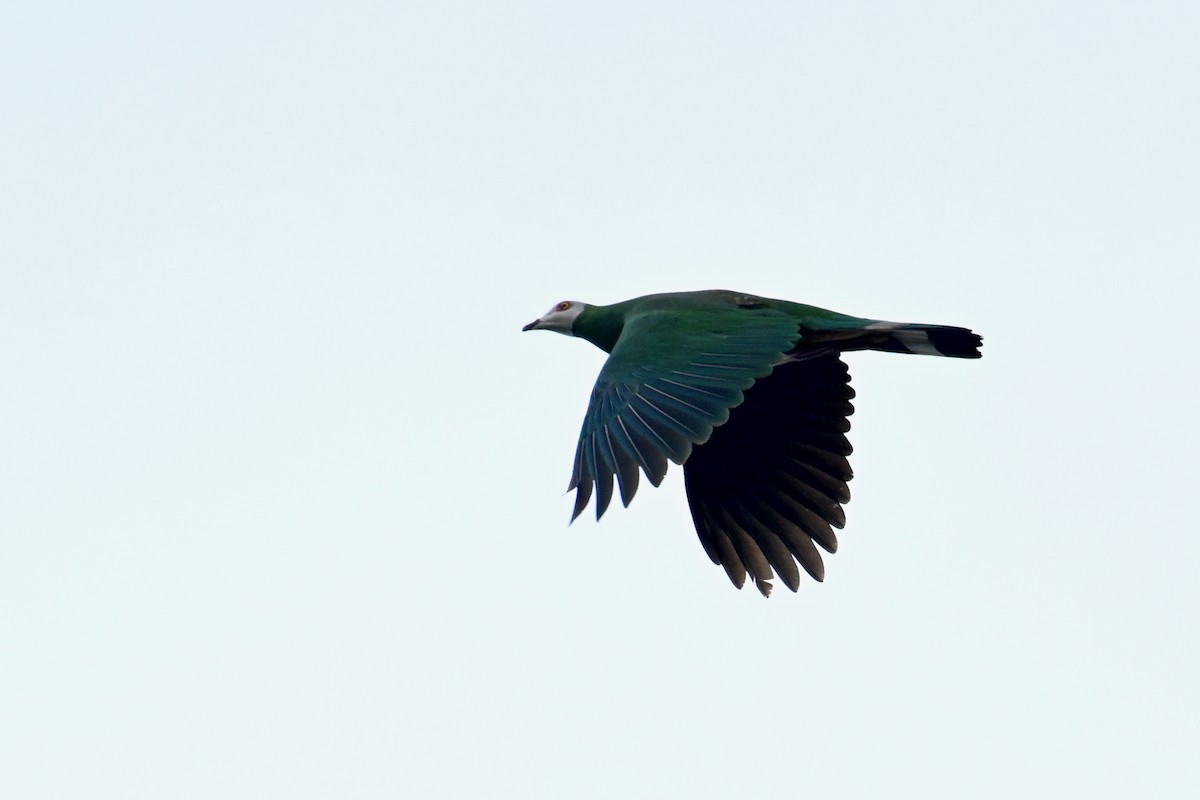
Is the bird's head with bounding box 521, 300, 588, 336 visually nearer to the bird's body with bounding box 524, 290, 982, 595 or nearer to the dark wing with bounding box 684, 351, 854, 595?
the bird's body with bounding box 524, 290, 982, 595

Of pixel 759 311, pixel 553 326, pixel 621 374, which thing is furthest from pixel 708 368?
pixel 553 326

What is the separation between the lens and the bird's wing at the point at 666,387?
358 inches

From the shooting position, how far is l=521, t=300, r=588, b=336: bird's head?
1264cm

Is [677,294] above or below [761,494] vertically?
above

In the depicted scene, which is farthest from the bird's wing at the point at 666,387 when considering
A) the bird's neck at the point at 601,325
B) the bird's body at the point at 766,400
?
the bird's neck at the point at 601,325

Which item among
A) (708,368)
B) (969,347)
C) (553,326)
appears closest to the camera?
(708,368)

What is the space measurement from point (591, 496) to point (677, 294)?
2478 mm

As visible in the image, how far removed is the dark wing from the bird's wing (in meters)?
0.61

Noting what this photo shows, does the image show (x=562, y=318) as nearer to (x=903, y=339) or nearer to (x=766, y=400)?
(x=766, y=400)

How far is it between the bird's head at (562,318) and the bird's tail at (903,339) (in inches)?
86.6

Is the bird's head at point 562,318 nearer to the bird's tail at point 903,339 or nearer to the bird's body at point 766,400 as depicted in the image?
the bird's body at point 766,400

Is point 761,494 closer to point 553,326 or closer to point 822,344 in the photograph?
point 822,344

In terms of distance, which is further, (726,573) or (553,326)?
(553,326)

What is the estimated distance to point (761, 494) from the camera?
11.2 m
